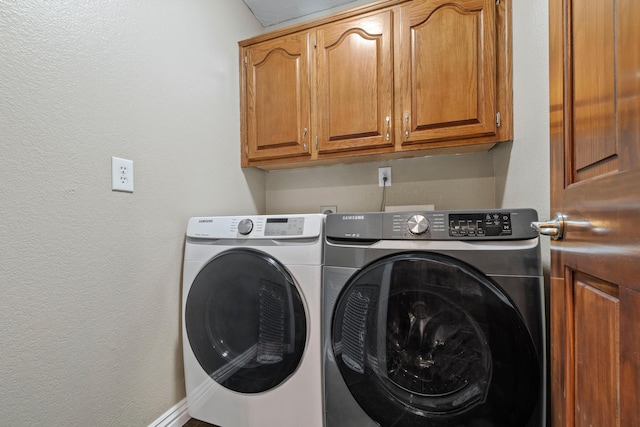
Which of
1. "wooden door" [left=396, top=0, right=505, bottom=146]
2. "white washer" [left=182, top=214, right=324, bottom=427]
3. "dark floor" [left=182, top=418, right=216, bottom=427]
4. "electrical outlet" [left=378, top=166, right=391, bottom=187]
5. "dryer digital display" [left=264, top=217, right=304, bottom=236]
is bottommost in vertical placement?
"dark floor" [left=182, top=418, right=216, bottom=427]

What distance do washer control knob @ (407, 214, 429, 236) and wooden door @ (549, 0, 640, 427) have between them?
33 cm

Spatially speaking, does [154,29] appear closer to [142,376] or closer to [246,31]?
[246,31]

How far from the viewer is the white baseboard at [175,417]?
1085 mm

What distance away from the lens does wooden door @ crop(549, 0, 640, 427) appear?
402 millimetres

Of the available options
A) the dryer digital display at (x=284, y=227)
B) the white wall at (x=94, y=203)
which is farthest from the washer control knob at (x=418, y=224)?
the white wall at (x=94, y=203)

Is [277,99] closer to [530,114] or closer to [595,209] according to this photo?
[530,114]

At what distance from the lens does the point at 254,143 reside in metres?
1.66

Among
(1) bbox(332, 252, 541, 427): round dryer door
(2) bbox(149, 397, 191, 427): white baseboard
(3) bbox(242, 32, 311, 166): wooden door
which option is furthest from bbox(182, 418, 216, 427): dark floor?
(3) bbox(242, 32, 311, 166): wooden door

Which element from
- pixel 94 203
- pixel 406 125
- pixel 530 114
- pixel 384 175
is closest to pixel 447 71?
pixel 406 125

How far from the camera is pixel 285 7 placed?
177cm

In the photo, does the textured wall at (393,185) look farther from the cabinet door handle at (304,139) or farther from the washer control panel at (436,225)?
the washer control panel at (436,225)

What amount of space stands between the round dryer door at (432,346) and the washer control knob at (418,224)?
0.29ft

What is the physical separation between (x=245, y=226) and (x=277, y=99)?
91cm

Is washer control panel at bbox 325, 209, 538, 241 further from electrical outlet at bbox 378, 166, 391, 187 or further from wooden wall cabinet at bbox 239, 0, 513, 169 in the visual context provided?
electrical outlet at bbox 378, 166, 391, 187
